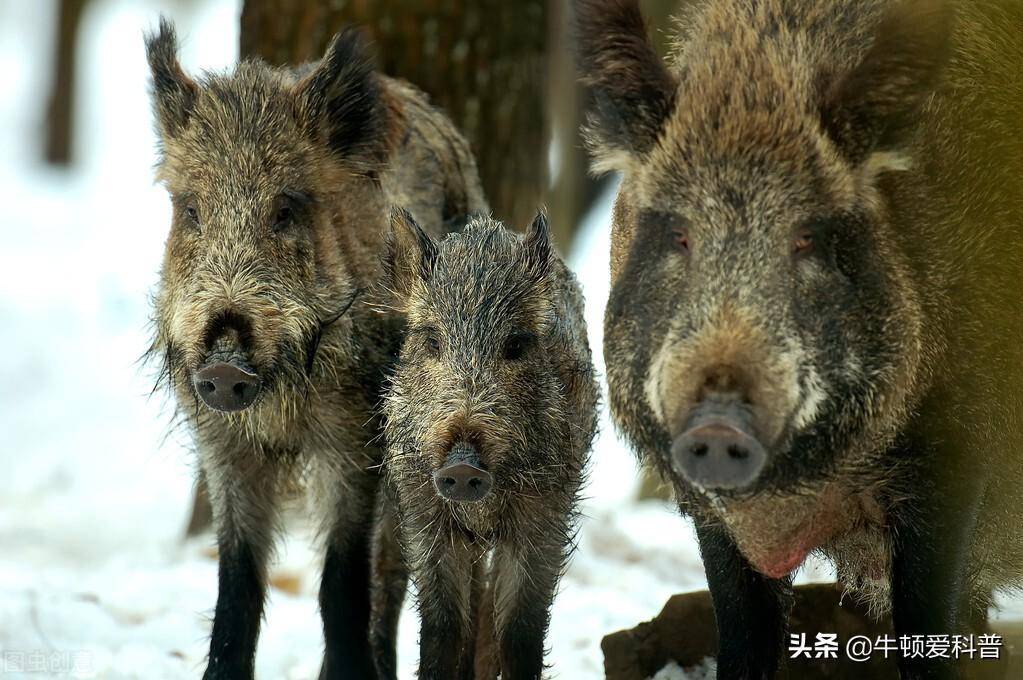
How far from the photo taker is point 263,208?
18.5 ft

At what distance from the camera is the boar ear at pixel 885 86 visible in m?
4.50

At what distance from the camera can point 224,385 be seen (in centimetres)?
517

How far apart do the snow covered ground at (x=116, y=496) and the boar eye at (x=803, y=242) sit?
4.68 ft

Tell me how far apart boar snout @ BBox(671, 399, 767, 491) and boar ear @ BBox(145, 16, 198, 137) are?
9.32 ft

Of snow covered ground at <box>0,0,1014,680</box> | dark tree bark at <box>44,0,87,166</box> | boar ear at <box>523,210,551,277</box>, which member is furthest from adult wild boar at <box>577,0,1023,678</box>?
dark tree bark at <box>44,0,87,166</box>

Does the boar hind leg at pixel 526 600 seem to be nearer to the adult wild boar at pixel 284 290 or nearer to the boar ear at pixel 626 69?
the adult wild boar at pixel 284 290

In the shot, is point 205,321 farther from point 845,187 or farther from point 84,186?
point 84,186

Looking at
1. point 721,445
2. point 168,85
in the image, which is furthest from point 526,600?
point 168,85

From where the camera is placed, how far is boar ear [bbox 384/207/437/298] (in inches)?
214

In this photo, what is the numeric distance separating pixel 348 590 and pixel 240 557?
475mm

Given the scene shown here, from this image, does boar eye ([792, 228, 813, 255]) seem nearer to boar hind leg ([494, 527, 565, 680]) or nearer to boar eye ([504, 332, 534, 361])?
boar eye ([504, 332, 534, 361])

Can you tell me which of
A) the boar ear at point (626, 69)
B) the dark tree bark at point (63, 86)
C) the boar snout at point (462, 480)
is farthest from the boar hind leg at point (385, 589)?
the dark tree bark at point (63, 86)

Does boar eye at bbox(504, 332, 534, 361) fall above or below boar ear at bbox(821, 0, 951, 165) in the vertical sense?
below

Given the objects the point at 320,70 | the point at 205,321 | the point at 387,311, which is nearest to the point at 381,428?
the point at 387,311
